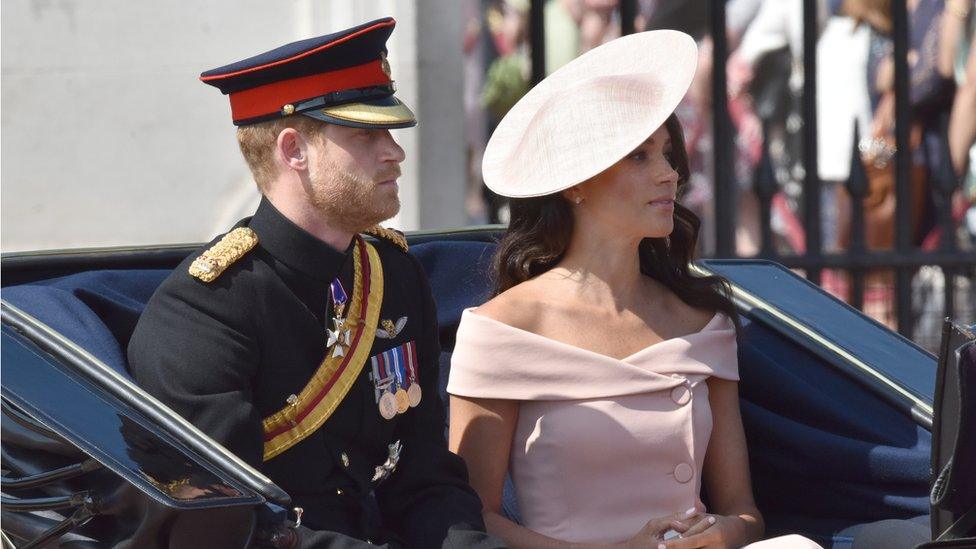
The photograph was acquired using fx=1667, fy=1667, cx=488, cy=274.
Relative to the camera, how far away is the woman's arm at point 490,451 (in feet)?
9.38

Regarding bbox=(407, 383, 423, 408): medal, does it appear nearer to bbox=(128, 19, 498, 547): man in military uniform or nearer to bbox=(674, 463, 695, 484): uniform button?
bbox=(128, 19, 498, 547): man in military uniform

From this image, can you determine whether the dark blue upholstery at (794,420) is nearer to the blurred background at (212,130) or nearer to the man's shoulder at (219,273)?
the man's shoulder at (219,273)

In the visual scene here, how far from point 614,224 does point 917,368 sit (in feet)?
2.43

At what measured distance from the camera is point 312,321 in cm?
266

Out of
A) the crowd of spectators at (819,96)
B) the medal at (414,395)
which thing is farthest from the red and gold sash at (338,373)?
the crowd of spectators at (819,96)

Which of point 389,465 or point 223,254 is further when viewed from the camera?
point 389,465

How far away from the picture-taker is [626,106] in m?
2.92

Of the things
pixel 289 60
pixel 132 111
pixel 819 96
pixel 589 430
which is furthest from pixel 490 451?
pixel 819 96

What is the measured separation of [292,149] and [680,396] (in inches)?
32.7

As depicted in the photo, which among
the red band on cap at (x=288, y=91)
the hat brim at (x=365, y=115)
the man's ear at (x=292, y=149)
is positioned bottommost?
the man's ear at (x=292, y=149)

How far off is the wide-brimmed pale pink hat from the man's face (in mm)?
350

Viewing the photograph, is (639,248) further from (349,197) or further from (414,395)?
(349,197)

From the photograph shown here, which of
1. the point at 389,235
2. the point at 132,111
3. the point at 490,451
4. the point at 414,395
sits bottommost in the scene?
the point at 490,451

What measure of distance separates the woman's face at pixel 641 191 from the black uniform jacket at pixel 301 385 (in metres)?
0.39
